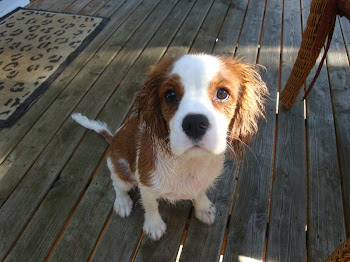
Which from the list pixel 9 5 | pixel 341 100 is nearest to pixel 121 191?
pixel 341 100

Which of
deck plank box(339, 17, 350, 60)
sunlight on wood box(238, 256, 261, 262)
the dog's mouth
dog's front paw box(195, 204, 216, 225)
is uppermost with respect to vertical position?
the dog's mouth

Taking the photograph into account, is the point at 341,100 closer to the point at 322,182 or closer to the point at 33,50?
the point at 322,182

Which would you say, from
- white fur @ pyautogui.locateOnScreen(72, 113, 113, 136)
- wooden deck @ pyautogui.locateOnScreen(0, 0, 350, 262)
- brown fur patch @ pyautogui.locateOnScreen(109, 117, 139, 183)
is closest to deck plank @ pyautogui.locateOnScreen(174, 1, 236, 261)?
wooden deck @ pyautogui.locateOnScreen(0, 0, 350, 262)

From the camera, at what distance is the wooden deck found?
1.93 m

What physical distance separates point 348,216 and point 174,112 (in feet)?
4.98

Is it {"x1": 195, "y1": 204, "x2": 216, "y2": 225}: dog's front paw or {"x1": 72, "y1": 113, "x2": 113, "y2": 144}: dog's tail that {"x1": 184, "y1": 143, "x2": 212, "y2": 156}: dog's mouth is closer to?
{"x1": 195, "y1": 204, "x2": 216, "y2": 225}: dog's front paw

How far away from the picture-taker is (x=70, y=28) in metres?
3.98

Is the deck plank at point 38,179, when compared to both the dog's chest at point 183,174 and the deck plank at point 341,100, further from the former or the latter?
the deck plank at point 341,100

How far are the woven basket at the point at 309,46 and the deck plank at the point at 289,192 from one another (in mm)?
185

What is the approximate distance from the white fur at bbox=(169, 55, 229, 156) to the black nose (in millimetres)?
18

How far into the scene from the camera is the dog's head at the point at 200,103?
1311 mm

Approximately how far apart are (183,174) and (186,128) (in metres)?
0.47

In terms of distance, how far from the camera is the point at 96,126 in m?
2.46

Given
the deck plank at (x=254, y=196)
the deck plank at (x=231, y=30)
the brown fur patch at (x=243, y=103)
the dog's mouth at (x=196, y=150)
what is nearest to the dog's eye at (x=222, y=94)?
the brown fur patch at (x=243, y=103)
